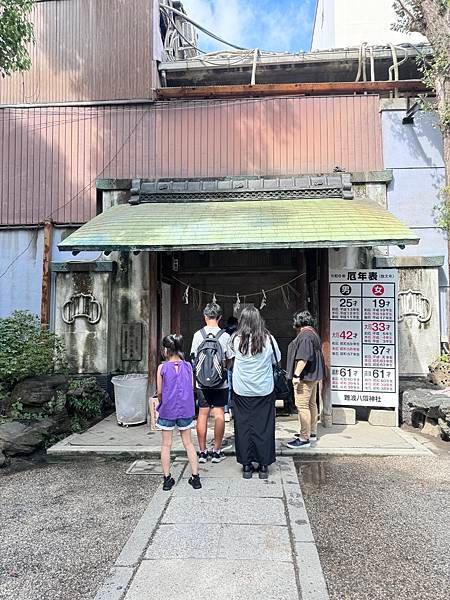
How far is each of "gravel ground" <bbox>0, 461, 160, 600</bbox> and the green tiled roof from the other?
312cm

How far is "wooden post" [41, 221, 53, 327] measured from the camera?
9.70 meters

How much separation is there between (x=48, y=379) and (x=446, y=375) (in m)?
6.95

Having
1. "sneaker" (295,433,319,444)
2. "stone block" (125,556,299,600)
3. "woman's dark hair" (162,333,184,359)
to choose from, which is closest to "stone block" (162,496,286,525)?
"stone block" (125,556,299,600)

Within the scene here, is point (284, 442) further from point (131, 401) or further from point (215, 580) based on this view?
point (215, 580)

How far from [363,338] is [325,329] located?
0.65m

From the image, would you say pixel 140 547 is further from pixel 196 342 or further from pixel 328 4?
pixel 328 4

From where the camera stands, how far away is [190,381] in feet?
15.8

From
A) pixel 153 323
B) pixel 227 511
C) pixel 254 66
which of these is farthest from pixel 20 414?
pixel 254 66

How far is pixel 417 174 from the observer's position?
9219mm

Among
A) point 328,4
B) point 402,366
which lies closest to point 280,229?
point 402,366

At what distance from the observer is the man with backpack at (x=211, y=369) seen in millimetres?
5273

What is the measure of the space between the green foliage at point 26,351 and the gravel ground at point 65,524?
6.67 feet

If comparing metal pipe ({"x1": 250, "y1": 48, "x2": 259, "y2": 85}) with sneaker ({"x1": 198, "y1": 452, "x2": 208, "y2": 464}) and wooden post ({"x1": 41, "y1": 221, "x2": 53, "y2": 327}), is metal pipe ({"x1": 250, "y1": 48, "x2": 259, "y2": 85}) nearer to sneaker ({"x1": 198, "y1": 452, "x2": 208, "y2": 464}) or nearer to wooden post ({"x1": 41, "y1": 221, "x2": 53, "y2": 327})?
wooden post ({"x1": 41, "y1": 221, "x2": 53, "y2": 327})

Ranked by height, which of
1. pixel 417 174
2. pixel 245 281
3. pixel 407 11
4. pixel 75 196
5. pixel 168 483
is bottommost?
pixel 168 483
